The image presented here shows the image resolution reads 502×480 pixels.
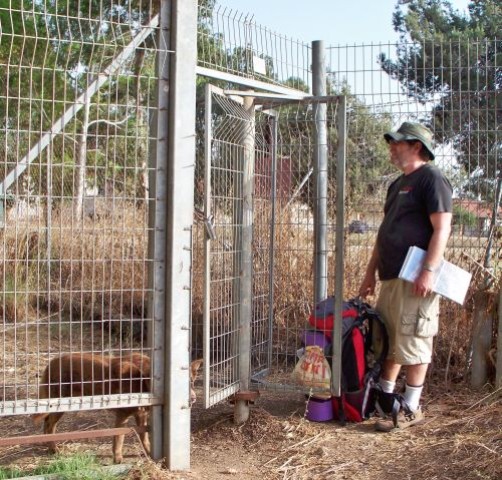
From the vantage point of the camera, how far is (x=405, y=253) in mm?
5332

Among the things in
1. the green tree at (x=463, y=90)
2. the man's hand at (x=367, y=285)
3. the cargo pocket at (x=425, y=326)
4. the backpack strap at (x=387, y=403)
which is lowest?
the backpack strap at (x=387, y=403)

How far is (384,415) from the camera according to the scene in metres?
5.51

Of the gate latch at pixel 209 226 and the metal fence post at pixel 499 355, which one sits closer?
the gate latch at pixel 209 226

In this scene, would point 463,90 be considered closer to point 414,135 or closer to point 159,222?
point 414,135

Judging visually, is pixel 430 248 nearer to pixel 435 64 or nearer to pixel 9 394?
pixel 435 64

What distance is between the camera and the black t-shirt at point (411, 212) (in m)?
5.16

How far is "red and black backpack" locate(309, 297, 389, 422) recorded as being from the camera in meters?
5.43

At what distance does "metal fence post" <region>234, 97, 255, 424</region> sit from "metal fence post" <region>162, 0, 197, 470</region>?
881 mm

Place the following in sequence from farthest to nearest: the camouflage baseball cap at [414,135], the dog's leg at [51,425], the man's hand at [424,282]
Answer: the camouflage baseball cap at [414,135] < the man's hand at [424,282] < the dog's leg at [51,425]

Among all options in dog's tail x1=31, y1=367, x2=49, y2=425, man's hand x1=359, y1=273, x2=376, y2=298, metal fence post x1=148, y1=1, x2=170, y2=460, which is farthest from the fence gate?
dog's tail x1=31, y1=367, x2=49, y2=425

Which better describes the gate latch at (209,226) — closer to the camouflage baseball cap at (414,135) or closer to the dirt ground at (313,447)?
the dirt ground at (313,447)

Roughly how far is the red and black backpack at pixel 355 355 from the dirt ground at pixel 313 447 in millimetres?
130

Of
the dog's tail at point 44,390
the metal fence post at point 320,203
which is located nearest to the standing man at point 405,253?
the metal fence post at point 320,203

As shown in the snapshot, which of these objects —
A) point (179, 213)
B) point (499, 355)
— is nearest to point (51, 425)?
point (179, 213)
